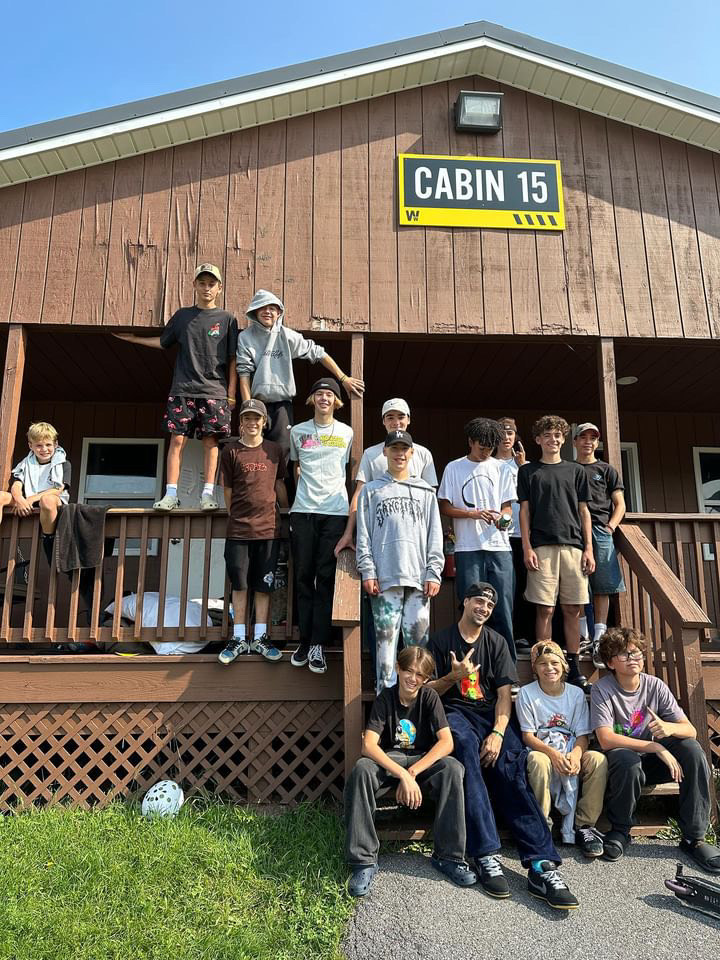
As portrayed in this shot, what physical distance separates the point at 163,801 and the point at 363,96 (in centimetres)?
536

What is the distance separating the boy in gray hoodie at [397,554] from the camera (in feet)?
13.8

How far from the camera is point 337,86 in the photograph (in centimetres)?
604

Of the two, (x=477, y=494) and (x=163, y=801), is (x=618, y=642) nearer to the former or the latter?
(x=477, y=494)

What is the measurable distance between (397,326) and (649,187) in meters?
2.41

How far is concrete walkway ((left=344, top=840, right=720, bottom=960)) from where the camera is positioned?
3084 millimetres

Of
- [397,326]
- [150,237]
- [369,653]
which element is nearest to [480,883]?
[369,653]

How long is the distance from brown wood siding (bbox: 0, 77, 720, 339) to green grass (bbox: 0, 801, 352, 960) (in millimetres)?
3477

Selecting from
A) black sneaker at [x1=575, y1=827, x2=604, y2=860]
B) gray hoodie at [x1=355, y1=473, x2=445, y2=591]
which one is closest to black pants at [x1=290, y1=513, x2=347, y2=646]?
gray hoodie at [x1=355, y1=473, x2=445, y2=591]

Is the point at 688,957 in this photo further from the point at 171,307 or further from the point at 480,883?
the point at 171,307

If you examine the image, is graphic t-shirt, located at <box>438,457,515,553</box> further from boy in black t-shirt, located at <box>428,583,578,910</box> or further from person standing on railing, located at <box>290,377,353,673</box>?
person standing on railing, located at <box>290,377,353,673</box>

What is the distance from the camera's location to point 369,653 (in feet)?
16.1

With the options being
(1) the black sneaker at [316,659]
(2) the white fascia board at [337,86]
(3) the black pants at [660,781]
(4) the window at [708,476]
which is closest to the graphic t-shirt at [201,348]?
(2) the white fascia board at [337,86]

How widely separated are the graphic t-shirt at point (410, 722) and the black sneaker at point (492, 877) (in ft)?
1.86

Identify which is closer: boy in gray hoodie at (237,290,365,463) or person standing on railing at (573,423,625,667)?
person standing on railing at (573,423,625,667)
